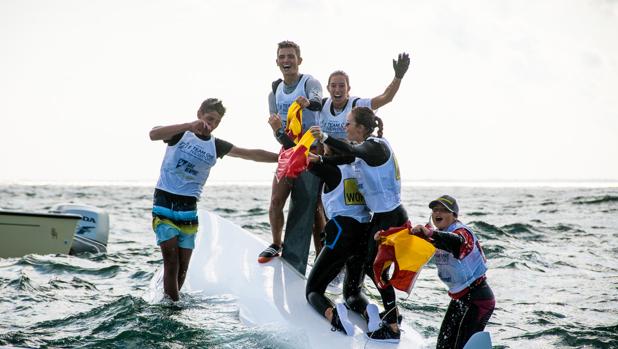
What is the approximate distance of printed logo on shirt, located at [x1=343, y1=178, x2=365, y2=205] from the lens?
5.83 meters

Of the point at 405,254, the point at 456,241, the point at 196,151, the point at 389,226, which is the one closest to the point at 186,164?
the point at 196,151

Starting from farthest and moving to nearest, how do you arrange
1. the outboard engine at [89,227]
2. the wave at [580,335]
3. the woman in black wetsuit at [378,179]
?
the outboard engine at [89,227] < the wave at [580,335] < the woman in black wetsuit at [378,179]

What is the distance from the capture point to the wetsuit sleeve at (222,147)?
269 inches

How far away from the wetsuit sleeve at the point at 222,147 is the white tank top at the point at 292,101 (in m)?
0.69

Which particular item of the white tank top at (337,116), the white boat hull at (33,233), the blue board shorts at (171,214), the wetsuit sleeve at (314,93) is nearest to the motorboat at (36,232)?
→ the white boat hull at (33,233)

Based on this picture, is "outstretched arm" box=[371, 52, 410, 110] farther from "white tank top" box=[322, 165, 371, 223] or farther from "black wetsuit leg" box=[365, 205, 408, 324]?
"black wetsuit leg" box=[365, 205, 408, 324]

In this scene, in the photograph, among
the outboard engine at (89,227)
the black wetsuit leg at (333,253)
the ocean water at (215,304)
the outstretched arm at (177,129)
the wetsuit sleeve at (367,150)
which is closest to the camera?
the wetsuit sleeve at (367,150)

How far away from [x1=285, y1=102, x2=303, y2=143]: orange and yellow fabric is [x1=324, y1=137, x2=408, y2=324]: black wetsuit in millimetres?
1226

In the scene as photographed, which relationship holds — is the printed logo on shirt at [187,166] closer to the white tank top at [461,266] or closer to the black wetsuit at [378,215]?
the black wetsuit at [378,215]

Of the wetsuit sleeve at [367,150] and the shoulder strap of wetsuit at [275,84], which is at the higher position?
the shoulder strap of wetsuit at [275,84]

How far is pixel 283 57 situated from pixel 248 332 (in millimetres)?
2892

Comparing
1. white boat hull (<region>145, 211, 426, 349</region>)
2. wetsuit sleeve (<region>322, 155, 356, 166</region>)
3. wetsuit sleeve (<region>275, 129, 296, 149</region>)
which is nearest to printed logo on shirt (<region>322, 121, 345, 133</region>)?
wetsuit sleeve (<region>275, 129, 296, 149</region>)

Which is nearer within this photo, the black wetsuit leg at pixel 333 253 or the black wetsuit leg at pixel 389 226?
the black wetsuit leg at pixel 389 226

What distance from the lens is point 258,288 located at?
673 cm
